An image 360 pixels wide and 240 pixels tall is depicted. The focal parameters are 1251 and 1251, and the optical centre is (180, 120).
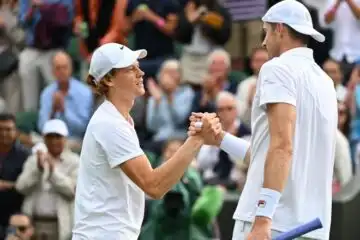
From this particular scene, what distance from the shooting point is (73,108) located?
1331cm

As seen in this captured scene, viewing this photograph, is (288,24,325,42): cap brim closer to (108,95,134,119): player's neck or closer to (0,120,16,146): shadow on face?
(108,95,134,119): player's neck

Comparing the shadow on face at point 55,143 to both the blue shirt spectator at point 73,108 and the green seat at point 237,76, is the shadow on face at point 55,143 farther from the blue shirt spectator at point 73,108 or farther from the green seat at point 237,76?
the green seat at point 237,76

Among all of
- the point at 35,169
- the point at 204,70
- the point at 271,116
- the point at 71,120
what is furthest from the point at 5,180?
the point at 271,116

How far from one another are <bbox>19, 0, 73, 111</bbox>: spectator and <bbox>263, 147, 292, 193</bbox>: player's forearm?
8874 mm

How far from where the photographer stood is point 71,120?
1325 cm

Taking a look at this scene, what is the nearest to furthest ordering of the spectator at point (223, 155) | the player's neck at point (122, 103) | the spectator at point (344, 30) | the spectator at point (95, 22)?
1. the player's neck at point (122, 103)
2. the spectator at point (223, 155)
3. the spectator at point (344, 30)
4. the spectator at point (95, 22)

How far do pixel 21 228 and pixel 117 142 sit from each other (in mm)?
5185

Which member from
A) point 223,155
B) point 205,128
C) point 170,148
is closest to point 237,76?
point 223,155

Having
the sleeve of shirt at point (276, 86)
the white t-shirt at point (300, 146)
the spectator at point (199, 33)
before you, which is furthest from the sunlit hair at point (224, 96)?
the sleeve of shirt at point (276, 86)

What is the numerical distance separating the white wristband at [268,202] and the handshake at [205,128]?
79cm

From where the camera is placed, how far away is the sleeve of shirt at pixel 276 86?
5973 mm

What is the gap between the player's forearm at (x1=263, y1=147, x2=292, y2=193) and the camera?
5863 mm

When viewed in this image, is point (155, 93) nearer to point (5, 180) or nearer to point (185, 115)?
point (185, 115)

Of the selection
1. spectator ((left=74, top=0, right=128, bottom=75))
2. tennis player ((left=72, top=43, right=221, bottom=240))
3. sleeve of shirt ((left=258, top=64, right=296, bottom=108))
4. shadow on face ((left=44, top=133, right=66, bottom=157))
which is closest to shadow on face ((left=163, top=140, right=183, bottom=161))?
shadow on face ((left=44, top=133, right=66, bottom=157))
